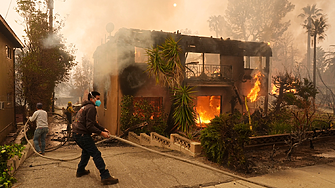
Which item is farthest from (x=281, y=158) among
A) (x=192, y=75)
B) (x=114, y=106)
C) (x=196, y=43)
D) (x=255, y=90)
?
(x=114, y=106)

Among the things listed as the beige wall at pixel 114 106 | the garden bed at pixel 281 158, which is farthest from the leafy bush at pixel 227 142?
Answer: the beige wall at pixel 114 106

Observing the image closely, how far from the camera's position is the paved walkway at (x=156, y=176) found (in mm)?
4805

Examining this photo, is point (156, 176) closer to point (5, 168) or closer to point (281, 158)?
point (5, 168)

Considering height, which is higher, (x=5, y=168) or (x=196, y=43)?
(x=196, y=43)

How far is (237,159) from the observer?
5.90 meters

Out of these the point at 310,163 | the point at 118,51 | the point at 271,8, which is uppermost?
the point at 271,8

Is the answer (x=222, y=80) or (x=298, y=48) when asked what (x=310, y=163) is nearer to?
(x=222, y=80)

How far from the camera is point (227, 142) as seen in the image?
618cm

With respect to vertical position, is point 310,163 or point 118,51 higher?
point 118,51

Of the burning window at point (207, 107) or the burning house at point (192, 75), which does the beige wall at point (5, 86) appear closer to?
the burning house at point (192, 75)

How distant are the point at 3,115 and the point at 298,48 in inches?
1945

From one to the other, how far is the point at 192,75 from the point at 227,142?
892cm

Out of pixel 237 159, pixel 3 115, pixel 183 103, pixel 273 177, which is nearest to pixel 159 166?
pixel 237 159

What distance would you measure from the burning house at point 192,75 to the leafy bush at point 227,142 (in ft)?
18.6
